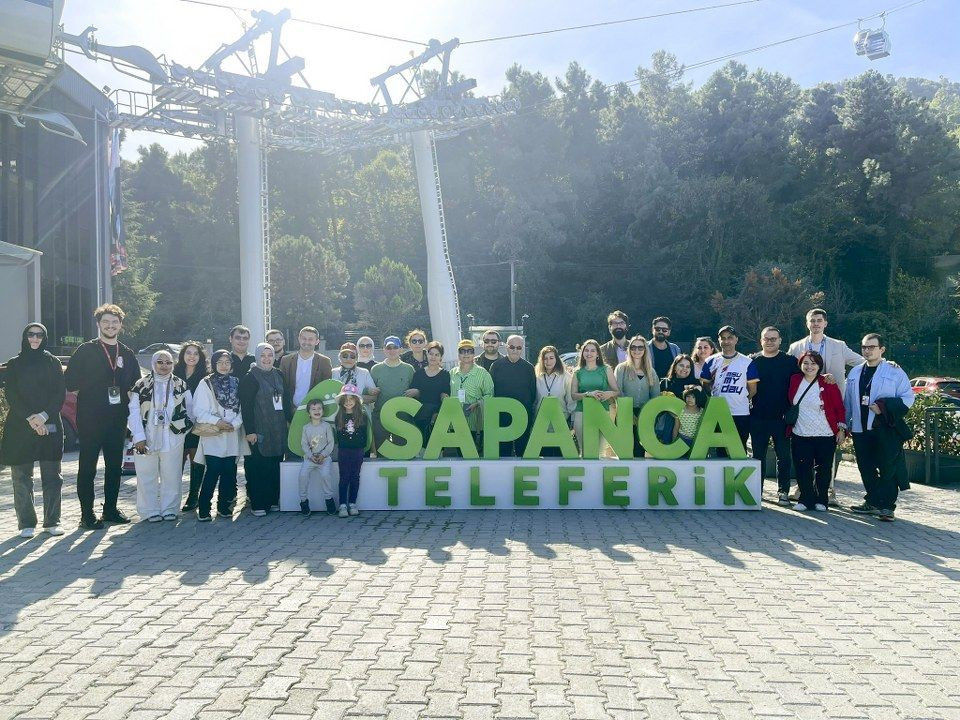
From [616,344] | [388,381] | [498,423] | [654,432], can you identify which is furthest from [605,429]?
[388,381]

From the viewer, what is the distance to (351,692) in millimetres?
4172

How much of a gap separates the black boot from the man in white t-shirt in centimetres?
575

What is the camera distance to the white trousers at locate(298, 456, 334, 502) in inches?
358

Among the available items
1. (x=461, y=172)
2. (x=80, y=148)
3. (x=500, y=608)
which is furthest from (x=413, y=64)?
(x=461, y=172)

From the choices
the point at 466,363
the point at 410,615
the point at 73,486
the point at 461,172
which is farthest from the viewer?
the point at 461,172

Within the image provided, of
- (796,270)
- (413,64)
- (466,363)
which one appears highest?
(413,64)

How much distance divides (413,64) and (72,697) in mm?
27203

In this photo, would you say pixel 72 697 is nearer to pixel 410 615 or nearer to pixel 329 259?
pixel 410 615

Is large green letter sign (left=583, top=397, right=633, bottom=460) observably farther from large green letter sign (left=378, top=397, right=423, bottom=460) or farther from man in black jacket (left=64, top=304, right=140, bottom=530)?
man in black jacket (left=64, top=304, right=140, bottom=530)

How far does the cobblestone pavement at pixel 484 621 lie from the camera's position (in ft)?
13.5

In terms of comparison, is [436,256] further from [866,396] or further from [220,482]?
[866,396]

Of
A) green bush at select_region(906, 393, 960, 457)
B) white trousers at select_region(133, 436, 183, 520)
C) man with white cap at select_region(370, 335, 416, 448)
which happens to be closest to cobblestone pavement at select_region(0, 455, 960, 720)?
white trousers at select_region(133, 436, 183, 520)

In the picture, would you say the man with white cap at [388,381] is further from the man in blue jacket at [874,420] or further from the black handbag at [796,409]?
the man in blue jacket at [874,420]

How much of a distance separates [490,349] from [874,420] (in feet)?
14.2
